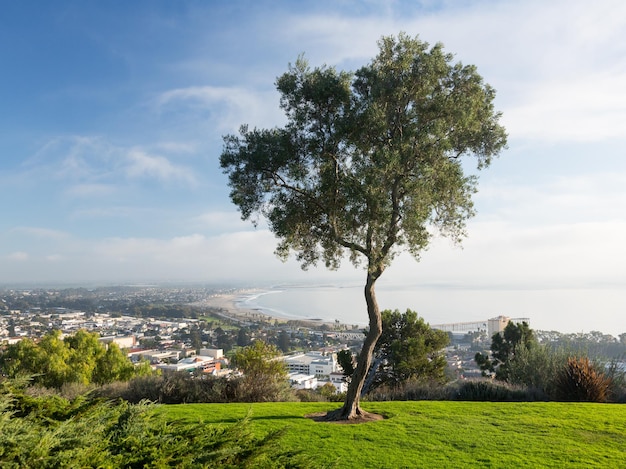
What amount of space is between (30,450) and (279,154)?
8.96 meters

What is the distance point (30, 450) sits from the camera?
2.87 meters

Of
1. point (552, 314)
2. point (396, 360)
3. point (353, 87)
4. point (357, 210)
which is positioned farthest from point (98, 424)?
point (552, 314)

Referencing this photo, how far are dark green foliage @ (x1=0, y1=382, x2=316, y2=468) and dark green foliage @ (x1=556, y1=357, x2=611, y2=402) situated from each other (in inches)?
454

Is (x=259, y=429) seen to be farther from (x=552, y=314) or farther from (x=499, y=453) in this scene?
(x=552, y=314)

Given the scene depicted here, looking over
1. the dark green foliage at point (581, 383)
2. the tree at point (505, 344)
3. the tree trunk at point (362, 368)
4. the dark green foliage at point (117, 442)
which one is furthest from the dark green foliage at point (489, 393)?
the tree at point (505, 344)

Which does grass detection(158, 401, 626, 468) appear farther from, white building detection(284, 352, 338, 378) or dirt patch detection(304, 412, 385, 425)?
white building detection(284, 352, 338, 378)

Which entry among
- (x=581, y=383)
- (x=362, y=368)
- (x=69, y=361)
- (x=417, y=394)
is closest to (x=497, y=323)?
(x=581, y=383)

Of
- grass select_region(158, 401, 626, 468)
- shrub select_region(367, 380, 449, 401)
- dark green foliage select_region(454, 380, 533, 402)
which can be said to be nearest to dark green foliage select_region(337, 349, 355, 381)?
shrub select_region(367, 380, 449, 401)

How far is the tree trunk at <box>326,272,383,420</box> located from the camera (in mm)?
10258

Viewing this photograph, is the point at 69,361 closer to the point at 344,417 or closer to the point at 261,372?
the point at 261,372

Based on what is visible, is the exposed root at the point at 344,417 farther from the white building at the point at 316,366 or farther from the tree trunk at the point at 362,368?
the white building at the point at 316,366

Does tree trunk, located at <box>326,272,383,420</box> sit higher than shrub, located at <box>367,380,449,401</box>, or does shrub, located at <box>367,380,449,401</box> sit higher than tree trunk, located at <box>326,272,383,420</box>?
tree trunk, located at <box>326,272,383,420</box>

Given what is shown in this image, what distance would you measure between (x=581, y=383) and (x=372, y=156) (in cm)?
859

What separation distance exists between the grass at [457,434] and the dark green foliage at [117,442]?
2580 millimetres
